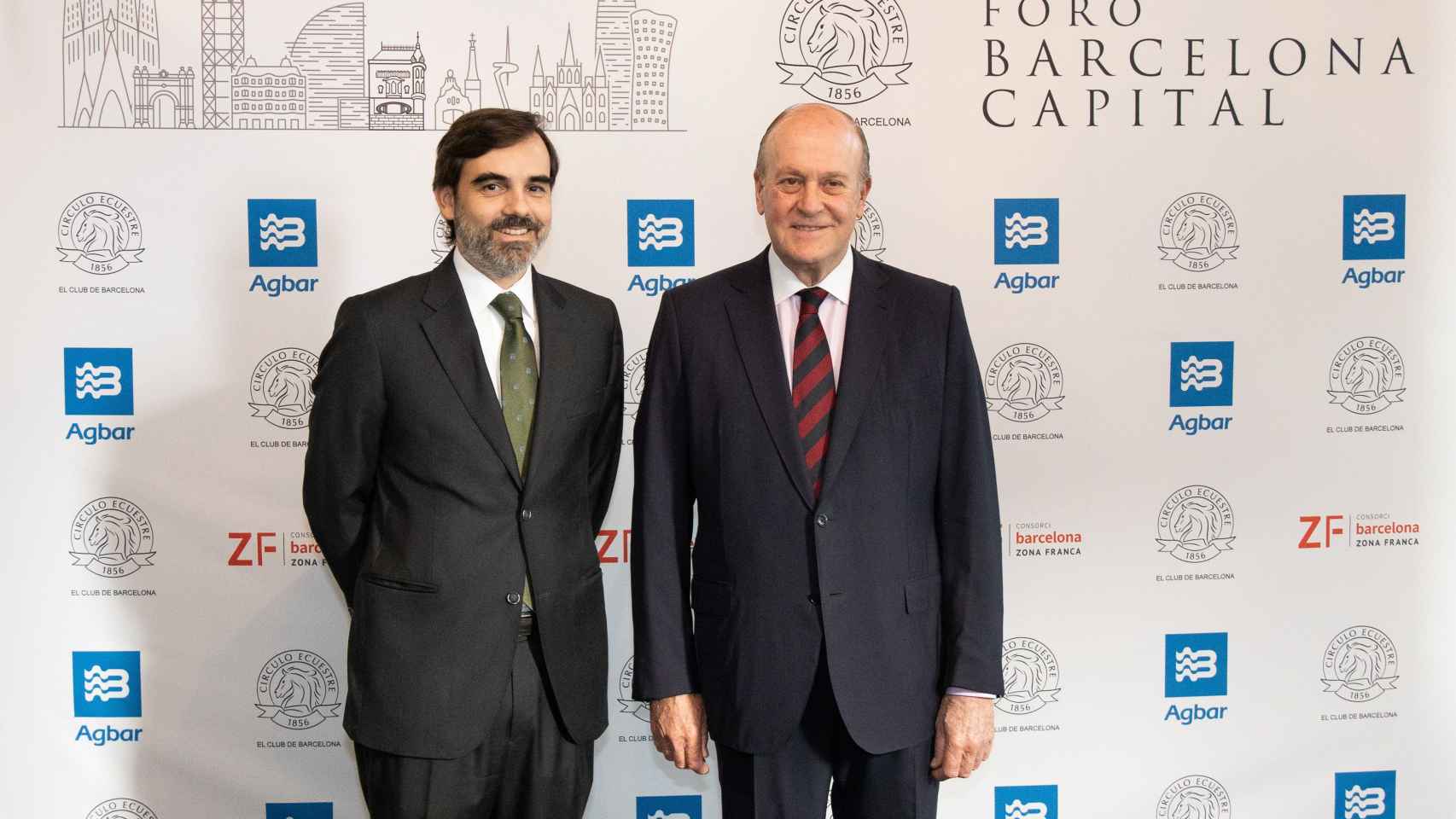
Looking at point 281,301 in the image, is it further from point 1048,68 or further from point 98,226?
point 1048,68

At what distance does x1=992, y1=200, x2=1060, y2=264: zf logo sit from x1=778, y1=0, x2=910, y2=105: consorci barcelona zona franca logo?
46 cm

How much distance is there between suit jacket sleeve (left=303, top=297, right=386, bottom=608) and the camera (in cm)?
208

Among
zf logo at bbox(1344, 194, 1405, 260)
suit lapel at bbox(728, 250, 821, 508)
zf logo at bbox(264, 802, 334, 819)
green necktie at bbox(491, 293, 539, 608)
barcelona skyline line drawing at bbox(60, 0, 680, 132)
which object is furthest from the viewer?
zf logo at bbox(1344, 194, 1405, 260)

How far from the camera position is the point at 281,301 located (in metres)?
3.04

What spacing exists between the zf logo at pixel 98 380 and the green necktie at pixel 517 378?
1.46 meters

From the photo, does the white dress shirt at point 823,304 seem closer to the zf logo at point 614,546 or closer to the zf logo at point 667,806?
the zf logo at point 614,546

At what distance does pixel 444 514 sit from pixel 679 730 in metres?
0.57

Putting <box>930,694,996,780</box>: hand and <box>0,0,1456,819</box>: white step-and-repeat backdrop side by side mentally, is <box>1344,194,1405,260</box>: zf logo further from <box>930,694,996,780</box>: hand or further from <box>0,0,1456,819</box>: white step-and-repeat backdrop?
<box>930,694,996,780</box>: hand

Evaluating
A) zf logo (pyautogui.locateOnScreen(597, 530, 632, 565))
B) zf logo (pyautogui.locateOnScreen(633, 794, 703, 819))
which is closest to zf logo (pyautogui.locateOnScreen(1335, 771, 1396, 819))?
zf logo (pyautogui.locateOnScreen(633, 794, 703, 819))

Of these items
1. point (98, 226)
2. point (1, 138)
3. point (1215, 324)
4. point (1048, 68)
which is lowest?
point (1215, 324)

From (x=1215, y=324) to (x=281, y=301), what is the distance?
8.43 feet

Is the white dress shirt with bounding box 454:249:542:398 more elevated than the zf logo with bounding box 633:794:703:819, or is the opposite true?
the white dress shirt with bounding box 454:249:542:398

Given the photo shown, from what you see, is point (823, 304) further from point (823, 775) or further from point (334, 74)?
point (334, 74)

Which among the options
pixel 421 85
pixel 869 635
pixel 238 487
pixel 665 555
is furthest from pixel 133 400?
pixel 869 635
